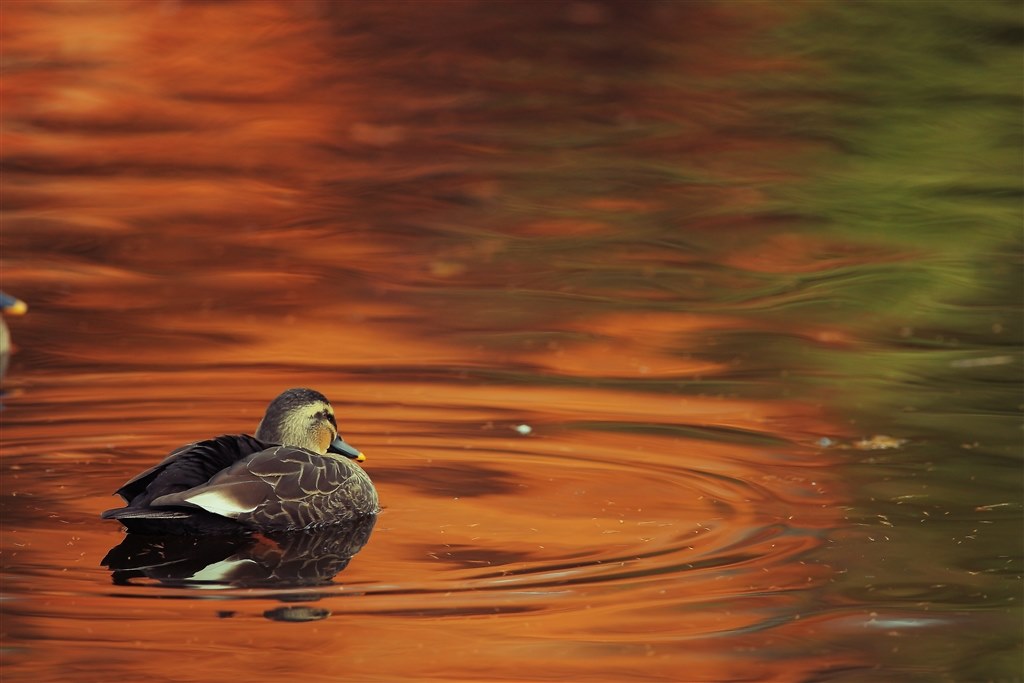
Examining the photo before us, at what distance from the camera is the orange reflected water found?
20.5ft

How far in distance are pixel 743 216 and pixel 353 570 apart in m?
7.71

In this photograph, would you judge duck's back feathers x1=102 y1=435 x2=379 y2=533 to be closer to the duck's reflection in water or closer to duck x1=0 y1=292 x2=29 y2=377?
the duck's reflection in water

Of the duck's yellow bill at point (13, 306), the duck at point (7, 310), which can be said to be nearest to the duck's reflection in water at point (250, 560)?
the duck at point (7, 310)

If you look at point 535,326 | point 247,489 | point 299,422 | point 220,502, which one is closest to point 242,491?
point 247,489

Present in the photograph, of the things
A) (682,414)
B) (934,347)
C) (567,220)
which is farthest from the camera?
(567,220)

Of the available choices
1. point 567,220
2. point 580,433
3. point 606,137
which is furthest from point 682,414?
point 606,137

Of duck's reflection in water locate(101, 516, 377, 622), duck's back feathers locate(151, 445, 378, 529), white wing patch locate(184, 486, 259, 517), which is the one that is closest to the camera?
duck's reflection in water locate(101, 516, 377, 622)

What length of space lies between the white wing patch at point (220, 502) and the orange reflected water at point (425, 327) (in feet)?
1.22

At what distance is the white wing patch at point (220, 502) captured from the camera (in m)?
7.01

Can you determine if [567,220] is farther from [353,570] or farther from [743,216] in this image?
[353,570]

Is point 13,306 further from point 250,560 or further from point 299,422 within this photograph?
point 250,560

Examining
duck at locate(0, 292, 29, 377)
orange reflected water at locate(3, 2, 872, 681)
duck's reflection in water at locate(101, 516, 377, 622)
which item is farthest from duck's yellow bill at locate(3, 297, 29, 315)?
duck's reflection in water at locate(101, 516, 377, 622)

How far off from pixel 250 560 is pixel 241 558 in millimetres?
43

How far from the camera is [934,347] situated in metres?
10.9
